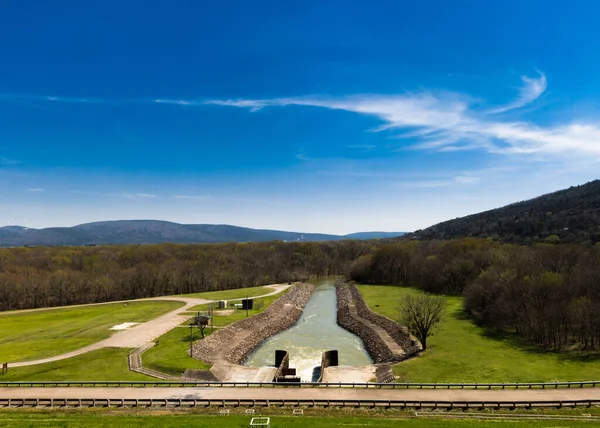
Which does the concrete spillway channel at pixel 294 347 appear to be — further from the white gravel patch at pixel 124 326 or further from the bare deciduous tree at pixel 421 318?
the white gravel patch at pixel 124 326

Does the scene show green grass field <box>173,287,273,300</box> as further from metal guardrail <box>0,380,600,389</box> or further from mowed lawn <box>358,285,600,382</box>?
metal guardrail <box>0,380,600,389</box>

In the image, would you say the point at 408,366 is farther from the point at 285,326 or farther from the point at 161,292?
the point at 161,292

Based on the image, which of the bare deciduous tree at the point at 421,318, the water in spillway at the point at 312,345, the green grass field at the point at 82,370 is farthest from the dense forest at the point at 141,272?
the bare deciduous tree at the point at 421,318

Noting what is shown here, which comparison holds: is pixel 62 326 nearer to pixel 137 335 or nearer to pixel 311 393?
pixel 137 335

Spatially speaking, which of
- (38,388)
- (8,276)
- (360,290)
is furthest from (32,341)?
(360,290)

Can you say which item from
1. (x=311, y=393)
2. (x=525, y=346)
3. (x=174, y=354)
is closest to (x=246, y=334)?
(x=174, y=354)

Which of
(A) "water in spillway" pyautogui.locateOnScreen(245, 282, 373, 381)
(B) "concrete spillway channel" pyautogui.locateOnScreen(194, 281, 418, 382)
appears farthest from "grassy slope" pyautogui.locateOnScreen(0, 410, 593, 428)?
(A) "water in spillway" pyautogui.locateOnScreen(245, 282, 373, 381)
